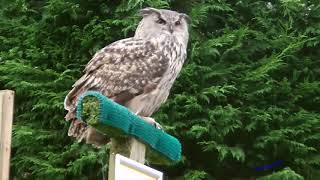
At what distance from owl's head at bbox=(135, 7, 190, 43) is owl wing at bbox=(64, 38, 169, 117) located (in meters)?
0.13

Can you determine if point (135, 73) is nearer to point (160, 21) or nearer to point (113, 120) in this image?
point (160, 21)

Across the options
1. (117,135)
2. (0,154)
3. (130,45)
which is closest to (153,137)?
(117,135)

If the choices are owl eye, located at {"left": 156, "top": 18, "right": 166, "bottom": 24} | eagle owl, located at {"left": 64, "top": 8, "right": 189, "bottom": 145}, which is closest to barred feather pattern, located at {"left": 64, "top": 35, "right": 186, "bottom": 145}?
eagle owl, located at {"left": 64, "top": 8, "right": 189, "bottom": 145}

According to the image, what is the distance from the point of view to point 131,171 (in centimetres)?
285

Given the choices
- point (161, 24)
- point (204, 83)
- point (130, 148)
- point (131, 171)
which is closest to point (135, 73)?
point (161, 24)

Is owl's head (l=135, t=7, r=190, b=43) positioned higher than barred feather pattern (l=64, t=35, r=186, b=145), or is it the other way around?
owl's head (l=135, t=7, r=190, b=43)

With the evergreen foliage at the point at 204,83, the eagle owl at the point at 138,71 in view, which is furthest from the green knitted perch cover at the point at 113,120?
the evergreen foliage at the point at 204,83

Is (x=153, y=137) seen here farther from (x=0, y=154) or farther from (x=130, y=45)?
(x=130, y=45)

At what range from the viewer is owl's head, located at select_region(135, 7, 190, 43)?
4.64 m

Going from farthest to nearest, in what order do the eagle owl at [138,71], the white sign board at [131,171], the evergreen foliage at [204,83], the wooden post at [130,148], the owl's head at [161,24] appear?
the evergreen foliage at [204,83], the owl's head at [161,24], the eagle owl at [138,71], the wooden post at [130,148], the white sign board at [131,171]

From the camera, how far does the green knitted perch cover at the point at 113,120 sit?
3027mm

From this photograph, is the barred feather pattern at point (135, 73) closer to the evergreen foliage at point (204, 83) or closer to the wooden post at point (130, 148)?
the wooden post at point (130, 148)

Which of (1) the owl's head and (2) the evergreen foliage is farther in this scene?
(2) the evergreen foliage

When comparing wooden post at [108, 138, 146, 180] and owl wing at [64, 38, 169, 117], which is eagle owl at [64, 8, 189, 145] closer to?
owl wing at [64, 38, 169, 117]
